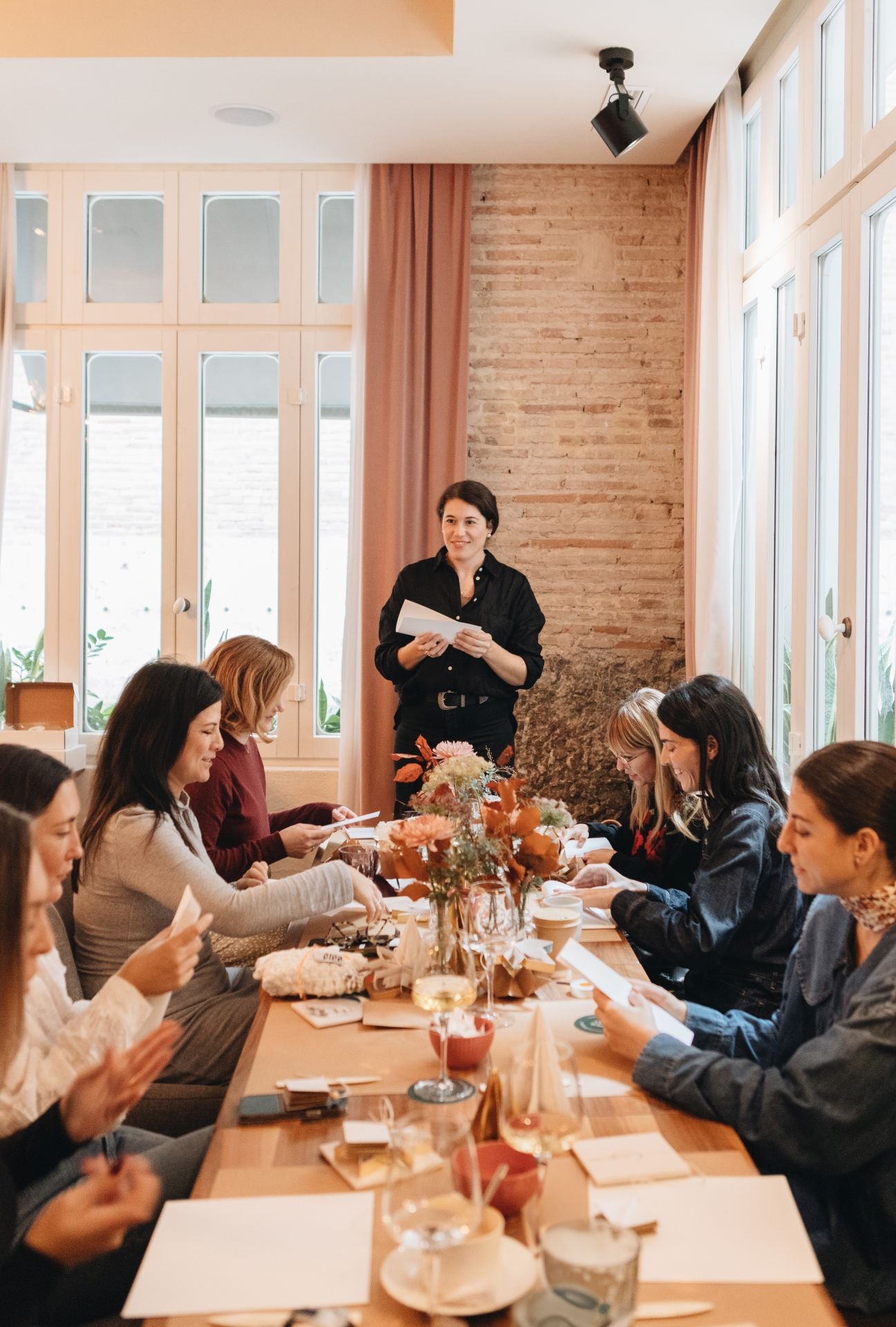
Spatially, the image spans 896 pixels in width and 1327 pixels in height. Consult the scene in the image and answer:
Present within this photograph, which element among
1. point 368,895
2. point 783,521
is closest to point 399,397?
point 783,521

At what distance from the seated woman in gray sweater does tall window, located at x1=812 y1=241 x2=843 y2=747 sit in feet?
5.65

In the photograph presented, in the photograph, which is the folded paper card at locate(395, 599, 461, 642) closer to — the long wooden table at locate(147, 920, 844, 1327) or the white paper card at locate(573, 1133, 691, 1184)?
the long wooden table at locate(147, 920, 844, 1327)

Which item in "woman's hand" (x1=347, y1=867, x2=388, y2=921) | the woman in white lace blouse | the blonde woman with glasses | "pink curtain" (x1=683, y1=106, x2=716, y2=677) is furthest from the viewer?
"pink curtain" (x1=683, y1=106, x2=716, y2=677)

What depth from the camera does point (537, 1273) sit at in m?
1.03

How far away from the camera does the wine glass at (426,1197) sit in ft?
3.50

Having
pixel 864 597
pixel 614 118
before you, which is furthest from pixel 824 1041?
pixel 614 118

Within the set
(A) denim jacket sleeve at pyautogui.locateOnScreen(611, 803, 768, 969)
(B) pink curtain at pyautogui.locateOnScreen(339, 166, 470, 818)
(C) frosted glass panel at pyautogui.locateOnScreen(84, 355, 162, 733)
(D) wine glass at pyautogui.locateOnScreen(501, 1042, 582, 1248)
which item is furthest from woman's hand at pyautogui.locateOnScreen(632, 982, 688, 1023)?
(C) frosted glass panel at pyautogui.locateOnScreen(84, 355, 162, 733)

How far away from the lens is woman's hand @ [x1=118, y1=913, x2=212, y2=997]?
1.74 meters

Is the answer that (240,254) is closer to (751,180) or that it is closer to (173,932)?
(751,180)

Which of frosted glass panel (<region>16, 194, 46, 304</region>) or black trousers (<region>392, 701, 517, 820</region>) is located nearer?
black trousers (<region>392, 701, 517, 820</region>)

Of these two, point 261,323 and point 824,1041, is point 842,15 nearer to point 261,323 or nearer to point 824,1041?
point 261,323

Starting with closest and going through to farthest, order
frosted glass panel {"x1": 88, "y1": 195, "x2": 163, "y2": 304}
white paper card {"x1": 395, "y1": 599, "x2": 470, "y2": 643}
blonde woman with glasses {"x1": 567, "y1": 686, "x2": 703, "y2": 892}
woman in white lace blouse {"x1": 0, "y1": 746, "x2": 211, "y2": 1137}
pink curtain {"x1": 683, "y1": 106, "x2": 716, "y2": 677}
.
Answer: woman in white lace blouse {"x1": 0, "y1": 746, "x2": 211, "y2": 1137}
blonde woman with glasses {"x1": 567, "y1": 686, "x2": 703, "y2": 892}
white paper card {"x1": 395, "y1": 599, "x2": 470, "y2": 643}
pink curtain {"x1": 683, "y1": 106, "x2": 716, "y2": 677}
frosted glass panel {"x1": 88, "y1": 195, "x2": 163, "y2": 304}

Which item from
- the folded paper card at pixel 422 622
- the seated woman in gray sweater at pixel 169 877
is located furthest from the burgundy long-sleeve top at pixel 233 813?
the folded paper card at pixel 422 622

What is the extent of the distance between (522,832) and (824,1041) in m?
0.65
